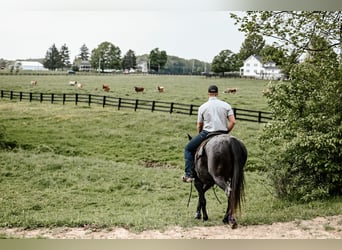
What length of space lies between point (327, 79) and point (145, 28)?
197 centimetres

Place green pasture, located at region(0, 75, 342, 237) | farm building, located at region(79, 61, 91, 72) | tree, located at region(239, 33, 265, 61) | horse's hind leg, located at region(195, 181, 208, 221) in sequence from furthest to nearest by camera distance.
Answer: farm building, located at region(79, 61, 91, 72)
tree, located at region(239, 33, 265, 61)
green pasture, located at region(0, 75, 342, 237)
horse's hind leg, located at region(195, 181, 208, 221)

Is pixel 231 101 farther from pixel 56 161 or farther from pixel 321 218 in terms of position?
pixel 56 161

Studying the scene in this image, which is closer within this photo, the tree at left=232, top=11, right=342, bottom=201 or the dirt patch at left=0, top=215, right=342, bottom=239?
the dirt patch at left=0, top=215, right=342, bottom=239

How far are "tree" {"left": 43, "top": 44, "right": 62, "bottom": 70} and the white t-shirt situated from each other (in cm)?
189

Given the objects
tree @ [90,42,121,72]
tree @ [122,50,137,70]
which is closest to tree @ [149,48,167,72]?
tree @ [122,50,137,70]

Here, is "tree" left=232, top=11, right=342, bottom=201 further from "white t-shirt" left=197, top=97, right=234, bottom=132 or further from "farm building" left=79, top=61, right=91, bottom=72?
"farm building" left=79, top=61, right=91, bottom=72

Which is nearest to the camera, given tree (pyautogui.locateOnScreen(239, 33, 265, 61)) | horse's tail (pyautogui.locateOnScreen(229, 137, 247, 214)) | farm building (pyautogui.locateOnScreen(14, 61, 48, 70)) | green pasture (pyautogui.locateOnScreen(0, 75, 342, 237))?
horse's tail (pyautogui.locateOnScreen(229, 137, 247, 214))

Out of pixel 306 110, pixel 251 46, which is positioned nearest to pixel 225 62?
pixel 251 46

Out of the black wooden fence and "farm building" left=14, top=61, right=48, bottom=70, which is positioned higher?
"farm building" left=14, top=61, right=48, bottom=70

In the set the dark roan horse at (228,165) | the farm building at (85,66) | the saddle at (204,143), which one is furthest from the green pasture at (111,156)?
the saddle at (204,143)

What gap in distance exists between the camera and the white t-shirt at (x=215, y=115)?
3633 millimetres

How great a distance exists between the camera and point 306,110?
421 centimetres

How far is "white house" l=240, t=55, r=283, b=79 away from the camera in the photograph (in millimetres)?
4516

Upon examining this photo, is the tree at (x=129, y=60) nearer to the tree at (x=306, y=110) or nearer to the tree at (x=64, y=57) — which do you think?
the tree at (x=64, y=57)
